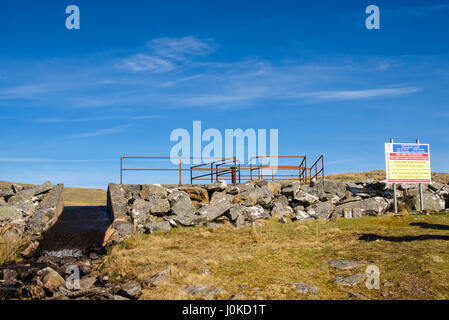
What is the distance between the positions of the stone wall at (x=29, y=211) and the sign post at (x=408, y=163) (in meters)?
14.9

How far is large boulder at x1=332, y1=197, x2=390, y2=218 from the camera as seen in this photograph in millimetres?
17281

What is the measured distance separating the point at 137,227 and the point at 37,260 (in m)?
4.02

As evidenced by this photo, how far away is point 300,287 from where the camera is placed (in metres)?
7.36

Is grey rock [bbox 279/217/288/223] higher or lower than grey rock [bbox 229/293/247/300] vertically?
higher

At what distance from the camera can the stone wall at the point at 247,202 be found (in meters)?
16.1

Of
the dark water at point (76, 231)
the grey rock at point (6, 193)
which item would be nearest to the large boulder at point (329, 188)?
the dark water at point (76, 231)

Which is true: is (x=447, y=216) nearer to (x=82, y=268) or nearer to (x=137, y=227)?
(x=137, y=227)

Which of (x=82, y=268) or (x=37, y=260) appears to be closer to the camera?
(x=82, y=268)

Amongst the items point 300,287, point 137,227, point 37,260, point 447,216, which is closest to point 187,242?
point 137,227

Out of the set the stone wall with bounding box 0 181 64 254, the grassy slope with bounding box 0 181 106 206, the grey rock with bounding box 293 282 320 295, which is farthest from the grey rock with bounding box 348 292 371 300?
the grassy slope with bounding box 0 181 106 206

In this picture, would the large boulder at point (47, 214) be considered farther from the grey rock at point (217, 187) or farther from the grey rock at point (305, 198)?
the grey rock at point (305, 198)

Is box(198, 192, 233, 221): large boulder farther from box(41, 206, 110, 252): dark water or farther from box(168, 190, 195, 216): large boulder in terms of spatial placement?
box(41, 206, 110, 252): dark water

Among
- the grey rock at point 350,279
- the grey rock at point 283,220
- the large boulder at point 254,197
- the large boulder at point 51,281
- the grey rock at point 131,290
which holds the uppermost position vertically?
the large boulder at point 254,197

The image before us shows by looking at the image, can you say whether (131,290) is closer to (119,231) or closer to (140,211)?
(119,231)
